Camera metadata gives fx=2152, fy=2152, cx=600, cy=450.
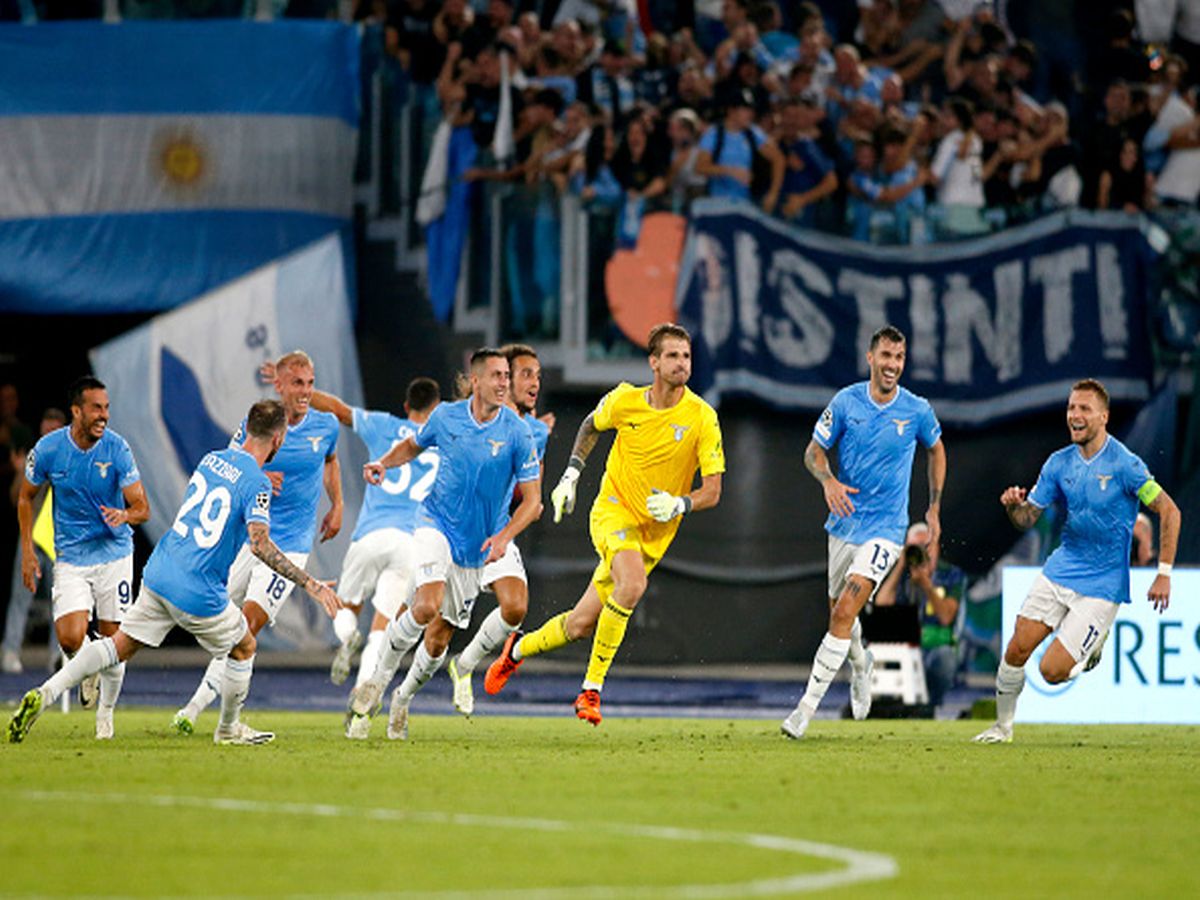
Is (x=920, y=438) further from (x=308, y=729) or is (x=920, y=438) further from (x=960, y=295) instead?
(x=960, y=295)

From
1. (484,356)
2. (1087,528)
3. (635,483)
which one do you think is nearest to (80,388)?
(484,356)

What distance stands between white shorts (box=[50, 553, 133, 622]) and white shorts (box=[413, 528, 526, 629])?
2.26 metres

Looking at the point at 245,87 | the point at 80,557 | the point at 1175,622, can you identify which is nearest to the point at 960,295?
the point at 1175,622

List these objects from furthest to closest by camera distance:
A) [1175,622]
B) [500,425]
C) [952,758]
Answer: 1. [1175,622]
2. [500,425]
3. [952,758]

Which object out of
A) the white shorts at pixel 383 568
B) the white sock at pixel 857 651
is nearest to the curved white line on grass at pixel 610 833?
the white sock at pixel 857 651

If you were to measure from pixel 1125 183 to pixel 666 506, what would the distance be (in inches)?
439

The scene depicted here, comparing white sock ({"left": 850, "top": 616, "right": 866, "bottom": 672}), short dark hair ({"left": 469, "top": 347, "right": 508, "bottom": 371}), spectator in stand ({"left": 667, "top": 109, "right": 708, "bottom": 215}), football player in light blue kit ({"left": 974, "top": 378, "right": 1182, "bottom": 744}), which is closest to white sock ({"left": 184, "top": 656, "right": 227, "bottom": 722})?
short dark hair ({"left": 469, "top": 347, "right": 508, "bottom": 371})

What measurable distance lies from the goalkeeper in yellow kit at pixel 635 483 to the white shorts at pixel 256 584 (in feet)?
5.57

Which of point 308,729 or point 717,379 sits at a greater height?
point 717,379

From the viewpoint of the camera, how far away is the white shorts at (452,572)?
13180 millimetres

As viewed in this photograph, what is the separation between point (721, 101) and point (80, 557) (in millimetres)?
10021

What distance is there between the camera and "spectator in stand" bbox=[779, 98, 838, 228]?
21.9 meters

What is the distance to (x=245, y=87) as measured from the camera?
2297cm

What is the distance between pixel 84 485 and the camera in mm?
14109
